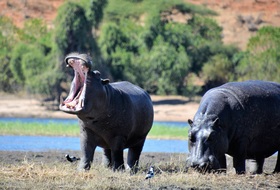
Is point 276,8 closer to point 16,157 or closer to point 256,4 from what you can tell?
point 256,4

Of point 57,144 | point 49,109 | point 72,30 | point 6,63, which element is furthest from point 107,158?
point 6,63

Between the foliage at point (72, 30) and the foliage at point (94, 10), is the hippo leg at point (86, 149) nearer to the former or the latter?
the foliage at point (72, 30)

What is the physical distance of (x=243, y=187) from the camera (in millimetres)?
9695

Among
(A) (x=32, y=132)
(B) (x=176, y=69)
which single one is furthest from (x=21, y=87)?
(A) (x=32, y=132)

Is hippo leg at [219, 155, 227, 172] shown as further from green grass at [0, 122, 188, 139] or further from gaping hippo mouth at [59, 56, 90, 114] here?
green grass at [0, 122, 188, 139]

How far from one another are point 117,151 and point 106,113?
601 mm

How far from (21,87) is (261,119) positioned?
1132 inches

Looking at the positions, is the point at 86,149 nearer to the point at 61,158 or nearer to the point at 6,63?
the point at 61,158

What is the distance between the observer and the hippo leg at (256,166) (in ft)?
38.4

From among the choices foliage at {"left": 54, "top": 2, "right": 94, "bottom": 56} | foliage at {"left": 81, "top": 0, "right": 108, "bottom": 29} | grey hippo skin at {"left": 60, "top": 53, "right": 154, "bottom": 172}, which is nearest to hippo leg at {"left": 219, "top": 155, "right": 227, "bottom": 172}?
grey hippo skin at {"left": 60, "top": 53, "right": 154, "bottom": 172}

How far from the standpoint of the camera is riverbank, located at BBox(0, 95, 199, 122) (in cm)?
3378

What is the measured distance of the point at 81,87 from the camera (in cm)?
1060

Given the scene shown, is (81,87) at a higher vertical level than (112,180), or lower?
higher

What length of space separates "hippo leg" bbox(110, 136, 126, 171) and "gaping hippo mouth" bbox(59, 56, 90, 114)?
3.55 feet
